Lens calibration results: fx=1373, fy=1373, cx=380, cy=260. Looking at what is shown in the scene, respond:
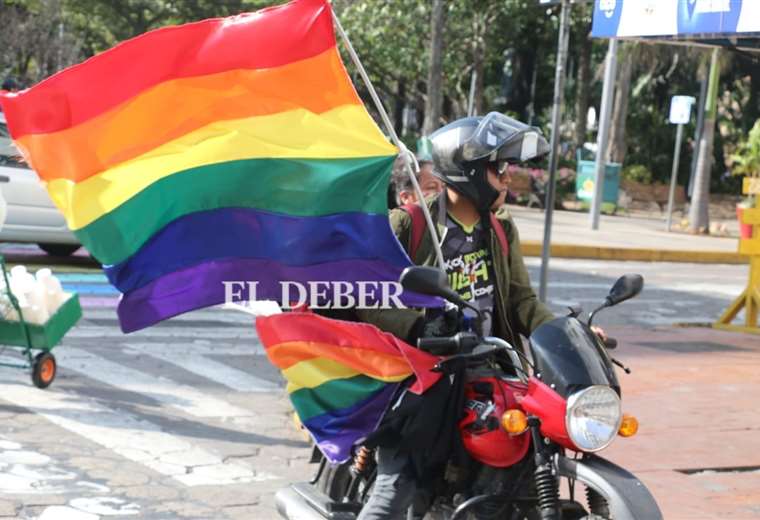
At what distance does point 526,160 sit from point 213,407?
4.21 meters

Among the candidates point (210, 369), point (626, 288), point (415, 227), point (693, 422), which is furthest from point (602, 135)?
point (626, 288)

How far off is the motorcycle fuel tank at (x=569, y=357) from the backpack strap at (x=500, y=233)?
2.06 feet

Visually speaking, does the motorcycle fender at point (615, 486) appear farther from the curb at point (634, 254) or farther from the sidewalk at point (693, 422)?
the curb at point (634, 254)

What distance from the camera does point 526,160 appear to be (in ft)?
14.7

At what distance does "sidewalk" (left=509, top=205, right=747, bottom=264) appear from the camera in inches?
848

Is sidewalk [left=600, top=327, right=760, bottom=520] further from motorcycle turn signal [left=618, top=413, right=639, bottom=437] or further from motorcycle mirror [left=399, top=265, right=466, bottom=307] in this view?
motorcycle mirror [left=399, top=265, right=466, bottom=307]

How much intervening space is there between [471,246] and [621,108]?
30.1m

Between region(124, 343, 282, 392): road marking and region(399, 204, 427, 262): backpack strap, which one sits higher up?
region(399, 204, 427, 262): backpack strap

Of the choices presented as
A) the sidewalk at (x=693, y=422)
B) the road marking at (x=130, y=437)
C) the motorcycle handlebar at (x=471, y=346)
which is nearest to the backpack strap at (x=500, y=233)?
the motorcycle handlebar at (x=471, y=346)

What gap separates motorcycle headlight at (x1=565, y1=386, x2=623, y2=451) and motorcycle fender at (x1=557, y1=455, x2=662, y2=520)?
79 mm

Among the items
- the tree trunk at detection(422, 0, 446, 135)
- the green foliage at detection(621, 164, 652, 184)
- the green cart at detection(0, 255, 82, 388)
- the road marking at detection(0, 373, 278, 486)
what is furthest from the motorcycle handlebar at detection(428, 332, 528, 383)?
the green foliage at detection(621, 164, 652, 184)

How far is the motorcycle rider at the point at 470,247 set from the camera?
14.5 feet

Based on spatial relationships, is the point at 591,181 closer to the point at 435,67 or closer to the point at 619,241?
the point at 435,67

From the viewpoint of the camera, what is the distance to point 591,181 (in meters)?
29.9
